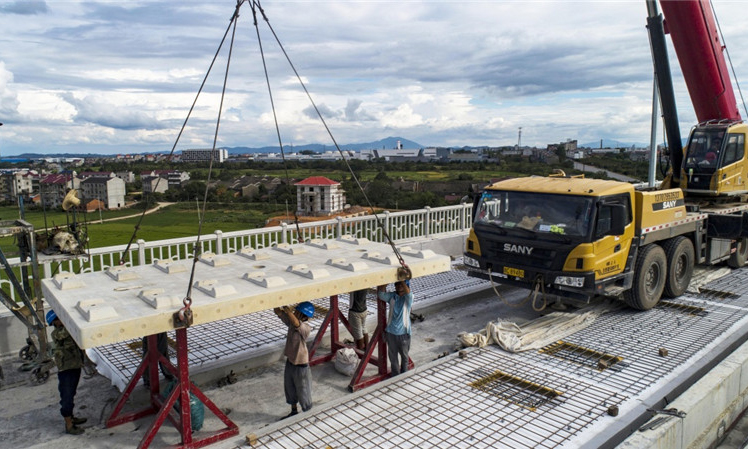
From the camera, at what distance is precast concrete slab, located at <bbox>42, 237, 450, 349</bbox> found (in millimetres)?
4516

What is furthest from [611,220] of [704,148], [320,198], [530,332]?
[320,198]

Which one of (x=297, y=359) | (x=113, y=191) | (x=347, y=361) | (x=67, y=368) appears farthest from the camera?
(x=113, y=191)

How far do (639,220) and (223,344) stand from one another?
6798mm

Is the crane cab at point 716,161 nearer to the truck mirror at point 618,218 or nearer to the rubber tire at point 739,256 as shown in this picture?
the rubber tire at point 739,256

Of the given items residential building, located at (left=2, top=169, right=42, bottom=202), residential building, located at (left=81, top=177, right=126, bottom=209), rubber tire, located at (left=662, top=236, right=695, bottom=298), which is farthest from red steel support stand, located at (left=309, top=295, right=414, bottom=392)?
residential building, located at (left=81, top=177, right=126, bottom=209)

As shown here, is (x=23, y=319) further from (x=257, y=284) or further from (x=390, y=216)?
(x=390, y=216)

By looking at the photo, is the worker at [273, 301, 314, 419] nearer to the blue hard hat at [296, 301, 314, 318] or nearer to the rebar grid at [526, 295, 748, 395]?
the blue hard hat at [296, 301, 314, 318]

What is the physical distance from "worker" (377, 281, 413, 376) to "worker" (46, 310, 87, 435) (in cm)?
331

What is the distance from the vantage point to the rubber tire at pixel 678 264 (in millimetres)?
9914

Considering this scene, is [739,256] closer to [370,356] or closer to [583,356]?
[583,356]

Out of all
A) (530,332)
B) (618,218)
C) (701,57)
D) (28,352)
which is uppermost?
(701,57)

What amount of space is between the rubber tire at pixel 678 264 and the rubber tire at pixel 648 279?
0.90 ft

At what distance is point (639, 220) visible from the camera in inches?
349

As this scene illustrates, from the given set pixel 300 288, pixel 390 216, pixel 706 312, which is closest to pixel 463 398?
pixel 300 288
